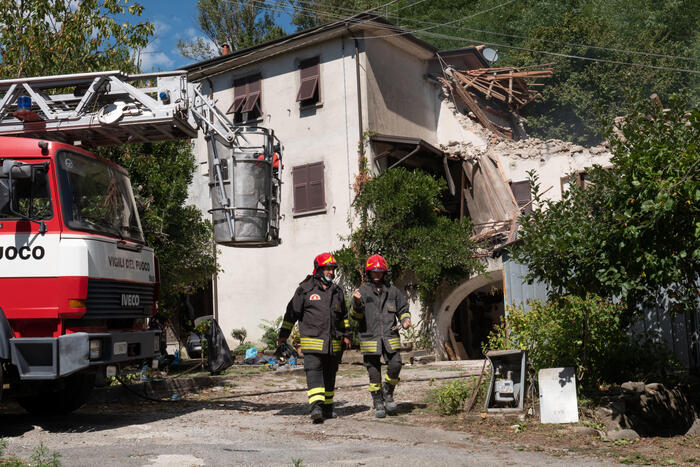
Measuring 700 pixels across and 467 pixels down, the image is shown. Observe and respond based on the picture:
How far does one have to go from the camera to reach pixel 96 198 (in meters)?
8.21

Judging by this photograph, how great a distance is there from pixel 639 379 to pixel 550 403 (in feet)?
6.50

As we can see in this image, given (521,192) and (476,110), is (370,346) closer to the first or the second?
(521,192)

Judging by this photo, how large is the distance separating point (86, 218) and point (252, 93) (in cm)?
→ 1389

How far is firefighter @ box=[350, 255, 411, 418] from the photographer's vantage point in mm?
8484

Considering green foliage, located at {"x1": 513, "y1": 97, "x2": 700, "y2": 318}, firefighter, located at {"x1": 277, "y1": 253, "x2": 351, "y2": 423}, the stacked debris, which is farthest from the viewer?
the stacked debris

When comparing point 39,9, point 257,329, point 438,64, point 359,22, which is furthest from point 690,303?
point 438,64

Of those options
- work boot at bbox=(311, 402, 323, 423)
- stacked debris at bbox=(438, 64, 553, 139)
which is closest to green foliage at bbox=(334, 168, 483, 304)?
stacked debris at bbox=(438, 64, 553, 139)

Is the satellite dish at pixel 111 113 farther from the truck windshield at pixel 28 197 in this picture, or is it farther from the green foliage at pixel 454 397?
the green foliage at pixel 454 397

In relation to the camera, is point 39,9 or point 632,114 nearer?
point 632,114

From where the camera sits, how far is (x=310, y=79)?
20016 millimetres

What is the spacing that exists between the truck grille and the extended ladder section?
1.17 meters

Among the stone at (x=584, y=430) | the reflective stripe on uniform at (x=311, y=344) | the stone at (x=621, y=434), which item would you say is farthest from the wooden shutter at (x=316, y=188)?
the stone at (x=621, y=434)

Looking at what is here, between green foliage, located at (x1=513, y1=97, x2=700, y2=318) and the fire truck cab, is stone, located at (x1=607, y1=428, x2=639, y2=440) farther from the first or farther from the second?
the fire truck cab

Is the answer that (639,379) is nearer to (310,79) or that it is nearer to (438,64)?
(310,79)
